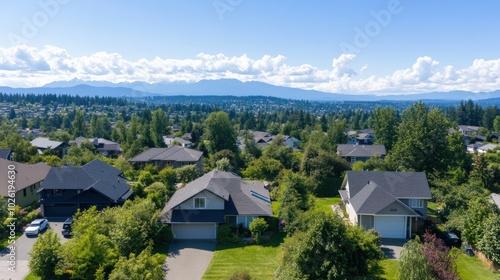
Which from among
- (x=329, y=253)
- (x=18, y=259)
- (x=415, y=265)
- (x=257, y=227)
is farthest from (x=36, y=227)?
(x=415, y=265)

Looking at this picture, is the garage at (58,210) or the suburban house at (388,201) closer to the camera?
the suburban house at (388,201)

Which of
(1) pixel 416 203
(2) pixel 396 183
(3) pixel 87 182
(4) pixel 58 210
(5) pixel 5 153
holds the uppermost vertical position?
(5) pixel 5 153

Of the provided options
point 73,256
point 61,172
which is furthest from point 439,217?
point 61,172

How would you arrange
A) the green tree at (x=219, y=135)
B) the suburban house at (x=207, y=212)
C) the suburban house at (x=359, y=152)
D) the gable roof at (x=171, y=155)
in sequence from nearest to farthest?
the suburban house at (x=207, y=212) → the gable roof at (x=171, y=155) → the suburban house at (x=359, y=152) → the green tree at (x=219, y=135)

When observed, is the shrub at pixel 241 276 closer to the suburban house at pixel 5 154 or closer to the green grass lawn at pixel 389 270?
the green grass lawn at pixel 389 270

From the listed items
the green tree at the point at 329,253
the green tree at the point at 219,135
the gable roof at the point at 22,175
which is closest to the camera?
the green tree at the point at 329,253

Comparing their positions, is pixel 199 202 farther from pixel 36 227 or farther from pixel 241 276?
pixel 36 227

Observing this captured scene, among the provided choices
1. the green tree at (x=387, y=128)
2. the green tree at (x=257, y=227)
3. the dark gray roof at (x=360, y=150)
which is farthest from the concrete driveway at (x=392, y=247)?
the green tree at (x=387, y=128)
